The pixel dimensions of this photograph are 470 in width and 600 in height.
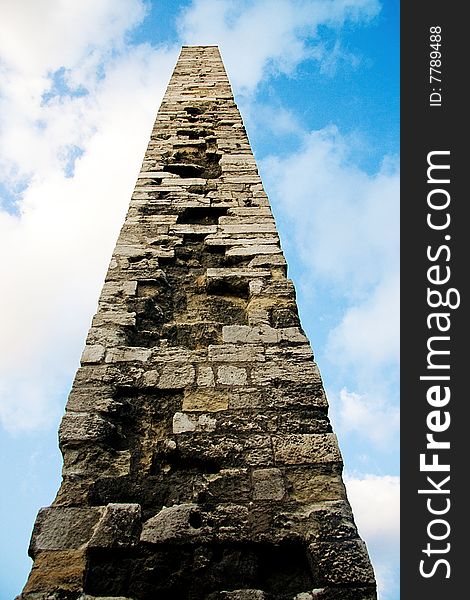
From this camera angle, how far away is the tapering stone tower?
81.1 inches

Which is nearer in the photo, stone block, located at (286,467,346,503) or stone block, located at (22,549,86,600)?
stone block, located at (22,549,86,600)

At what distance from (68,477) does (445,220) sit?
249 centimetres

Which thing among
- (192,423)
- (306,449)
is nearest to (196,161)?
(192,423)

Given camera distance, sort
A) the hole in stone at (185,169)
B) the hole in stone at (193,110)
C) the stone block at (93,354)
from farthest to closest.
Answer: the hole in stone at (193,110) < the hole in stone at (185,169) < the stone block at (93,354)

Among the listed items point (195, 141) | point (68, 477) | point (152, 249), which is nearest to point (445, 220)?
point (152, 249)

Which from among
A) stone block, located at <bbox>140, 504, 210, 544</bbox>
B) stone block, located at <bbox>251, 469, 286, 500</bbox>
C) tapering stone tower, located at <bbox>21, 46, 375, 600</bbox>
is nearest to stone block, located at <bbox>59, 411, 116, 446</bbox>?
tapering stone tower, located at <bbox>21, 46, 375, 600</bbox>

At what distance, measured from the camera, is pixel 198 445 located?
2484 millimetres

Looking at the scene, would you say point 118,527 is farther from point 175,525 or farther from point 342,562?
point 342,562

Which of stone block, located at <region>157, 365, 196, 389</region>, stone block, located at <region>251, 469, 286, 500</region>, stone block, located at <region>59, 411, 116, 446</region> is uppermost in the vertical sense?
stone block, located at <region>157, 365, 196, 389</region>

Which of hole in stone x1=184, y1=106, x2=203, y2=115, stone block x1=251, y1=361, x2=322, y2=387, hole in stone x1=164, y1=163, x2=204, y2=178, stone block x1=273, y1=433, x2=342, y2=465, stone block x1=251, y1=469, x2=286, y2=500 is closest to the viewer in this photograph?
stone block x1=251, y1=469, x2=286, y2=500

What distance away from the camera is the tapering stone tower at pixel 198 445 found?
2.06 meters

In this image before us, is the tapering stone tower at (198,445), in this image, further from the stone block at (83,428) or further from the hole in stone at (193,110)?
the hole in stone at (193,110)

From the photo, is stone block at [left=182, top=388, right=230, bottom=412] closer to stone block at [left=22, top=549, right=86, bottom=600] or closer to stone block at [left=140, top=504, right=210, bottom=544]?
stone block at [left=140, top=504, right=210, bottom=544]

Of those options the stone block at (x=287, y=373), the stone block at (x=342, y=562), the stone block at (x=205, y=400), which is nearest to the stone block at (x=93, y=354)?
the stone block at (x=205, y=400)
